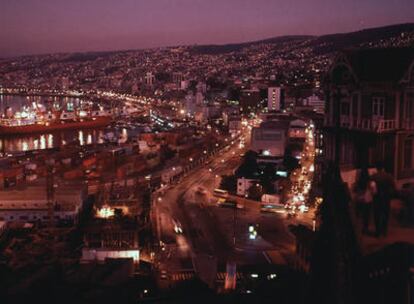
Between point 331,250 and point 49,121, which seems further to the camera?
point 49,121

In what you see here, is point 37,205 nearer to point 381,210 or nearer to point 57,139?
point 381,210

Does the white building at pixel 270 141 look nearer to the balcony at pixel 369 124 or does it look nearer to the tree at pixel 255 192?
the tree at pixel 255 192

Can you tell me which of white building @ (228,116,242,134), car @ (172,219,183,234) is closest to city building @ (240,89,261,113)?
white building @ (228,116,242,134)

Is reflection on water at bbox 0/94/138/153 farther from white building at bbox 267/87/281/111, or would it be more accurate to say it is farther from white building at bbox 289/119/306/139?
white building at bbox 289/119/306/139

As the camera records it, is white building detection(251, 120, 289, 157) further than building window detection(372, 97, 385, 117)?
Yes

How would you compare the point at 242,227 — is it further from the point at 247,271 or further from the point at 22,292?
the point at 22,292

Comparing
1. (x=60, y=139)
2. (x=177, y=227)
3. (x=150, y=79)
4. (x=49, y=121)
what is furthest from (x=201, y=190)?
(x=150, y=79)

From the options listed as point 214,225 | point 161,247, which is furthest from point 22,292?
point 214,225
